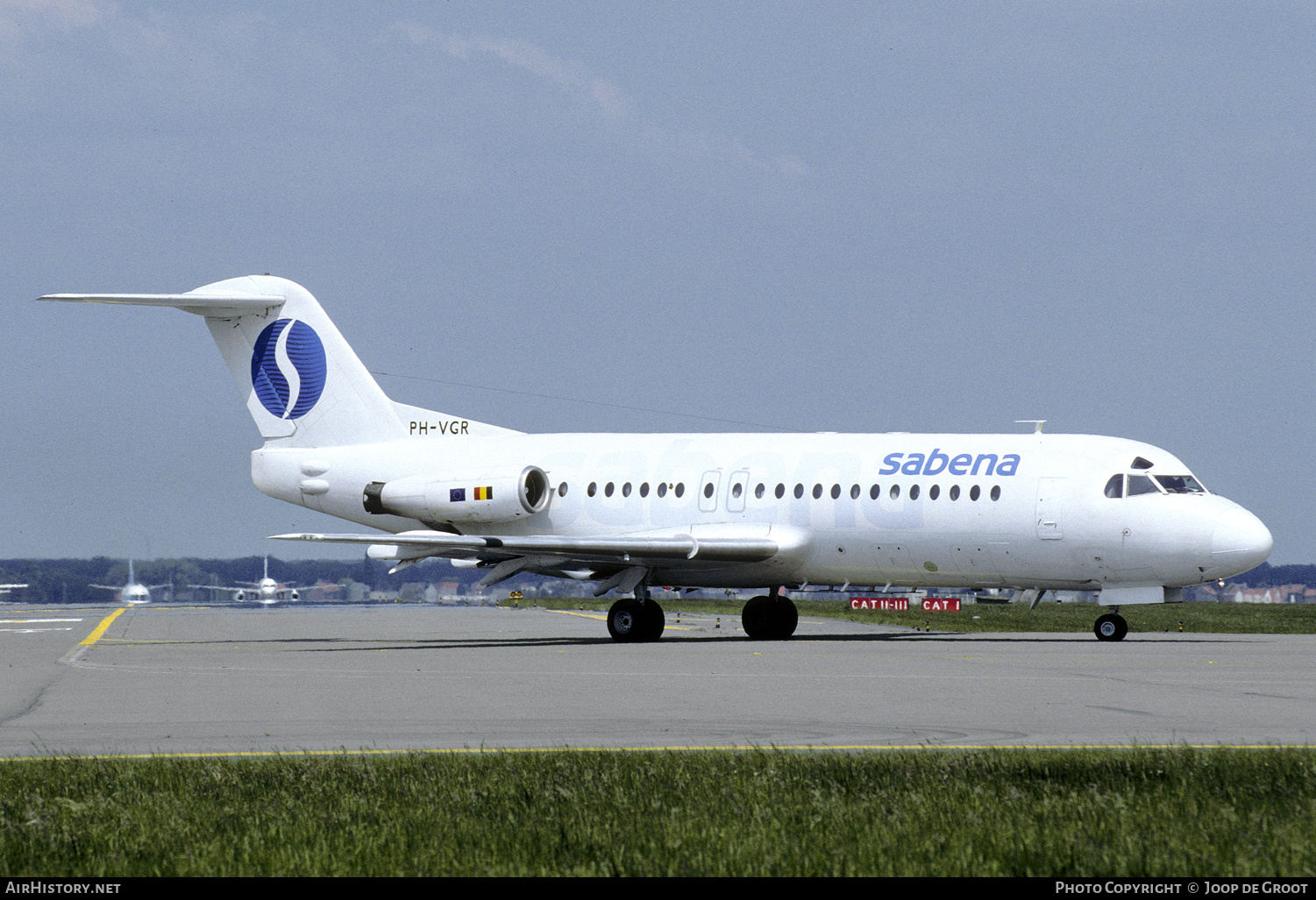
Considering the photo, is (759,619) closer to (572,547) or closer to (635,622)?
(635,622)

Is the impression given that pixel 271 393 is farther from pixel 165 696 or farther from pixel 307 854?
pixel 307 854

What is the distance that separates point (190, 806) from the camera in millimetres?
9453

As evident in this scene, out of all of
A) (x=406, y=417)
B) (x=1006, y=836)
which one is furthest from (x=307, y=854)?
(x=406, y=417)

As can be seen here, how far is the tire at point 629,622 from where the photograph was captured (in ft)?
106

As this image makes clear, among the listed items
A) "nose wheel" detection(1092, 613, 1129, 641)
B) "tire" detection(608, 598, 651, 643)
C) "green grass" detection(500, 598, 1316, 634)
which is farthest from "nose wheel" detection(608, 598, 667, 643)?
"green grass" detection(500, 598, 1316, 634)

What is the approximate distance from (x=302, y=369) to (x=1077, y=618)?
23169 mm

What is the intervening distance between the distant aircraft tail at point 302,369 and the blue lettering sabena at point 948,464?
1067 cm

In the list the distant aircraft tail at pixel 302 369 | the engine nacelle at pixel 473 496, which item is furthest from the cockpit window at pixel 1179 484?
the distant aircraft tail at pixel 302 369

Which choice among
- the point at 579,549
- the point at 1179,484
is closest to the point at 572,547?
the point at 579,549

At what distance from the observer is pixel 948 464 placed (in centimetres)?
3089

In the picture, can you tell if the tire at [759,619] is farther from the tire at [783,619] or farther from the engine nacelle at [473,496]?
the engine nacelle at [473,496]

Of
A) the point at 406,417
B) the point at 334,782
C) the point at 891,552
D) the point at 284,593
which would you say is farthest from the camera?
the point at 284,593
